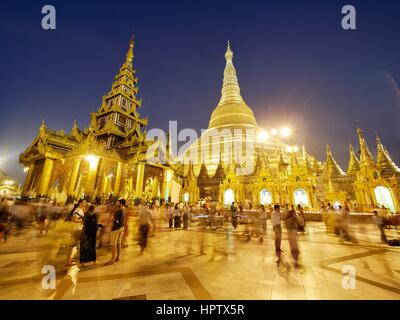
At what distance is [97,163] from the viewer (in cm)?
1638

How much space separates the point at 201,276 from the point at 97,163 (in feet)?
52.5

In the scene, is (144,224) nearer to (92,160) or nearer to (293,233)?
(293,233)

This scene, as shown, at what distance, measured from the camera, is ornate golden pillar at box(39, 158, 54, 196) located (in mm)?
16109

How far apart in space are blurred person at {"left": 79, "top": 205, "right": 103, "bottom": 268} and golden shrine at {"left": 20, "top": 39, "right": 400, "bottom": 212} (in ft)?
40.1

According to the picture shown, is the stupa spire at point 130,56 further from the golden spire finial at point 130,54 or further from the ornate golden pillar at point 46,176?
the ornate golden pillar at point 46,176

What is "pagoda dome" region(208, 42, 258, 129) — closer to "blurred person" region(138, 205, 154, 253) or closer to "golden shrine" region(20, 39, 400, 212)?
"golden shrine" region(20, 39, 400, 212)

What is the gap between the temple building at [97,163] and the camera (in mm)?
16172

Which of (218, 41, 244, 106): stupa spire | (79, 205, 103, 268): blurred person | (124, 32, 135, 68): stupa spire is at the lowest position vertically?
(79, 205, 103, 268): blurred person

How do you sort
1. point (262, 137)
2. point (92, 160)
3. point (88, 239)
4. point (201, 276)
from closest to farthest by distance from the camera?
point (201, 276), point (88, 239), point (92, 160), point (262, 137)

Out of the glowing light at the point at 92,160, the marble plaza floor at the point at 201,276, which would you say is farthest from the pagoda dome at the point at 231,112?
the marble plaza floor at the point at 201,276

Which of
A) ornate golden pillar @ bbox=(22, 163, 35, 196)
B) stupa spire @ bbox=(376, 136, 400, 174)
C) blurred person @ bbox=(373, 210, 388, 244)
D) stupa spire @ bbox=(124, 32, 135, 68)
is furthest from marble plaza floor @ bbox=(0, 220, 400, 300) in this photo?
stupa spire @ bbox=(124, 32, 135, 68)

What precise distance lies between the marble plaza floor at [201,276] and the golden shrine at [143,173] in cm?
1204

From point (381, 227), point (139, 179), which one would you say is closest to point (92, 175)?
point (139, 179)
